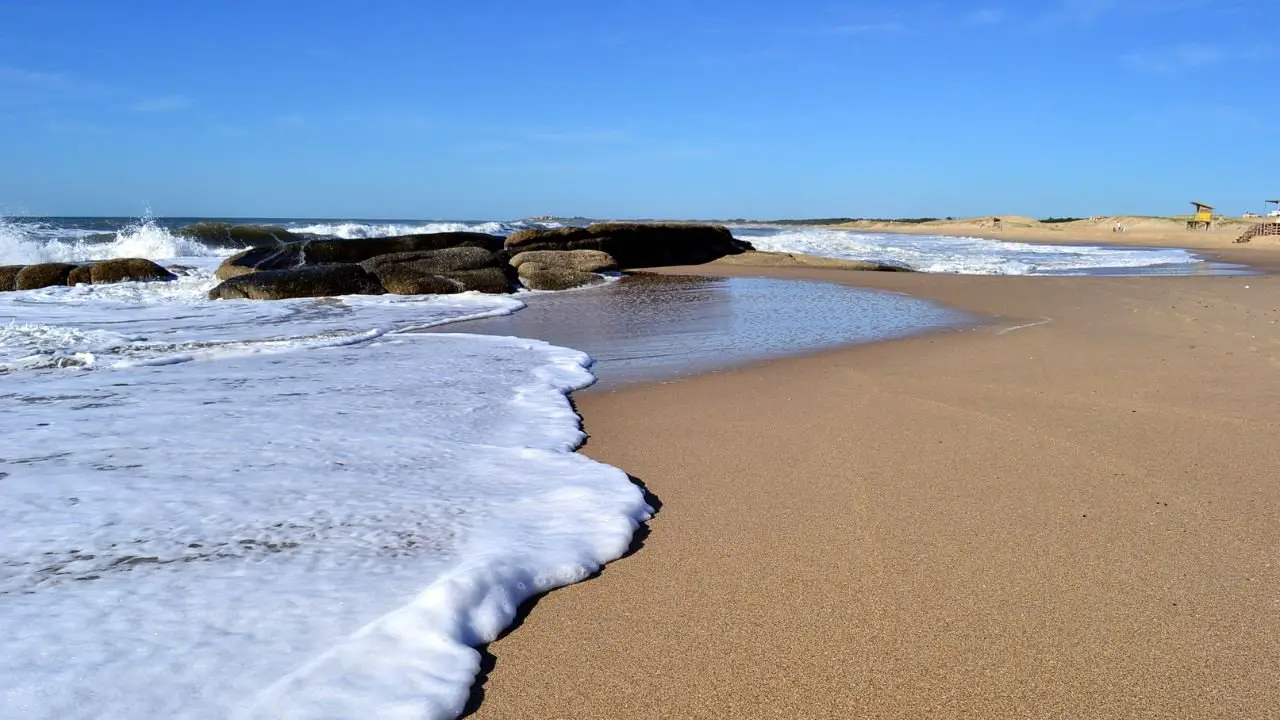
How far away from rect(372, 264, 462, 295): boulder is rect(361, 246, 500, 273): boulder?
0.48 metres

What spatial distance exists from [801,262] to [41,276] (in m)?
14.8

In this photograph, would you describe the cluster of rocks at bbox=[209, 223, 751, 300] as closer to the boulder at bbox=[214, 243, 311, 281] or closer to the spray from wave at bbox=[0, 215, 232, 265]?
the boulder at bbox=[214, 243, 311, 281]

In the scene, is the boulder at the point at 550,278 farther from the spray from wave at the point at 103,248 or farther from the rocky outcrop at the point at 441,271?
the spray from wave at the point at 103,248

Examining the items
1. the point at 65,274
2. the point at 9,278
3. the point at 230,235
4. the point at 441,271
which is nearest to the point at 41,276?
the point at 65,274

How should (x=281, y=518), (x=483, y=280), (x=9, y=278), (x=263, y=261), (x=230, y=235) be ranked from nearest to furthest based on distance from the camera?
(x=281, y=518) < (x=483, y=280) < (x=9, y=278) < (x=263, y=261) < (x=230, y=235)

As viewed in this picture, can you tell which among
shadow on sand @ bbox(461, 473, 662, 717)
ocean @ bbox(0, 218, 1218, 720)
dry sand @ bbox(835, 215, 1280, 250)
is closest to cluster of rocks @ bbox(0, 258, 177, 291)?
ocean @ bbox(0, 218, 1218, 720)

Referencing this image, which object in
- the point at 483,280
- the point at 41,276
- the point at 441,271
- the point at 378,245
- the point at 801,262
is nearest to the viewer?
the point at 483,280

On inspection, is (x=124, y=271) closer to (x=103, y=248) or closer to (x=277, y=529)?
(x=103, y=248)

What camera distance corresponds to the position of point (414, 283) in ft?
44.7

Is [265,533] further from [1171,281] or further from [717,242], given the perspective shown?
[717,242]

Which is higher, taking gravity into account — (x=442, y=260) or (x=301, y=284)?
(x=442, y=260)

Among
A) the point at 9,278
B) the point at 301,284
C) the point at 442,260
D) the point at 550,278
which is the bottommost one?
the point at 9,278

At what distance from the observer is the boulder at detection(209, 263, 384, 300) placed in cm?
1295

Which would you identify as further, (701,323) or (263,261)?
(263,261)
